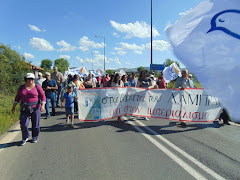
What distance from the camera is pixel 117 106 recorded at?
6445mm

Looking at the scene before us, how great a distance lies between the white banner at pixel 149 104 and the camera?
19.4 ft

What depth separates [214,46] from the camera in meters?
1.68

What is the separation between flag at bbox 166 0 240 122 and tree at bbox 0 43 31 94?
47.6ft

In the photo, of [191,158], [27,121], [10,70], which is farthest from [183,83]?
[10,70]

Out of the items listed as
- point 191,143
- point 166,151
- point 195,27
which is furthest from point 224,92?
point 191,143

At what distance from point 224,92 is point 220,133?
4.41 m

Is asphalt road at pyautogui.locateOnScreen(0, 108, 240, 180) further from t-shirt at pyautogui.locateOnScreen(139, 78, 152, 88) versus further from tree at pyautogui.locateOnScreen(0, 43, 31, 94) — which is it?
tree at pyautogui.locateOnScreen(0, 43, 31, 94)

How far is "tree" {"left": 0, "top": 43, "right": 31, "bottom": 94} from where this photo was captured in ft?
45.1

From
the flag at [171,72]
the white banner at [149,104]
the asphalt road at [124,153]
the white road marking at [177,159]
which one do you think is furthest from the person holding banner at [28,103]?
the flag at [171,72]

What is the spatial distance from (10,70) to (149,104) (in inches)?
525

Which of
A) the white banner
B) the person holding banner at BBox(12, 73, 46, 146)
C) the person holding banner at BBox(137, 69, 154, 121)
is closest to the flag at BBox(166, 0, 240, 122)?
the person holding banner at BBox(12, 73, 46, 146)

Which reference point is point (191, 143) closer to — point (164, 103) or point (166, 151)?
point (166, 151)

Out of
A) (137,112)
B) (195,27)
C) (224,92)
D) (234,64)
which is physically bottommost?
(137,112)

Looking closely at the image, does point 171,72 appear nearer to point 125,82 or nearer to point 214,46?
point 125,82
